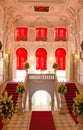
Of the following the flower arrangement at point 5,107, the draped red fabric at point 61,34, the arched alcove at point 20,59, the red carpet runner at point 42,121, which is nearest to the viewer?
the flower arrangement at point 5,107

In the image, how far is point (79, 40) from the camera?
1797 cm

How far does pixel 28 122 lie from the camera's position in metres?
11.1

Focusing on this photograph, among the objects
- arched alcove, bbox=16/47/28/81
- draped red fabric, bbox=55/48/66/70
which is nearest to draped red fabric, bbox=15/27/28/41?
arched alcove, bbox=16/47/28/81

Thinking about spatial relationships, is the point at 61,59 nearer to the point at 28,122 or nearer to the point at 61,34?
the point at 61,34

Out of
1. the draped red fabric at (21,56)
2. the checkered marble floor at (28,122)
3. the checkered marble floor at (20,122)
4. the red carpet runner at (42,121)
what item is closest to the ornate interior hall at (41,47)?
the draped red fabric at (21,56)

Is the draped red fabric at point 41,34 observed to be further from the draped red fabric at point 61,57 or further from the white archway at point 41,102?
the white archway at point 41,102

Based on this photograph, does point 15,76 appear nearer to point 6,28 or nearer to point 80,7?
point 6,28

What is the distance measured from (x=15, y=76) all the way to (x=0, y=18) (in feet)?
26.7

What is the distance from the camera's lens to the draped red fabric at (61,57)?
2388 centimetres

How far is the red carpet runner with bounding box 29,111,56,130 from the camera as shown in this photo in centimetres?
1001

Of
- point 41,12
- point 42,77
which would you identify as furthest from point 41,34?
point 42,77

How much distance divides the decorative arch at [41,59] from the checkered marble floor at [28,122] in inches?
432

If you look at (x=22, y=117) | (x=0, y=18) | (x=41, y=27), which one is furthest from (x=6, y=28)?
(x=22, y=117)

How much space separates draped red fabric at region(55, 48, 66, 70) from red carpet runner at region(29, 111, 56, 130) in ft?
37.0
